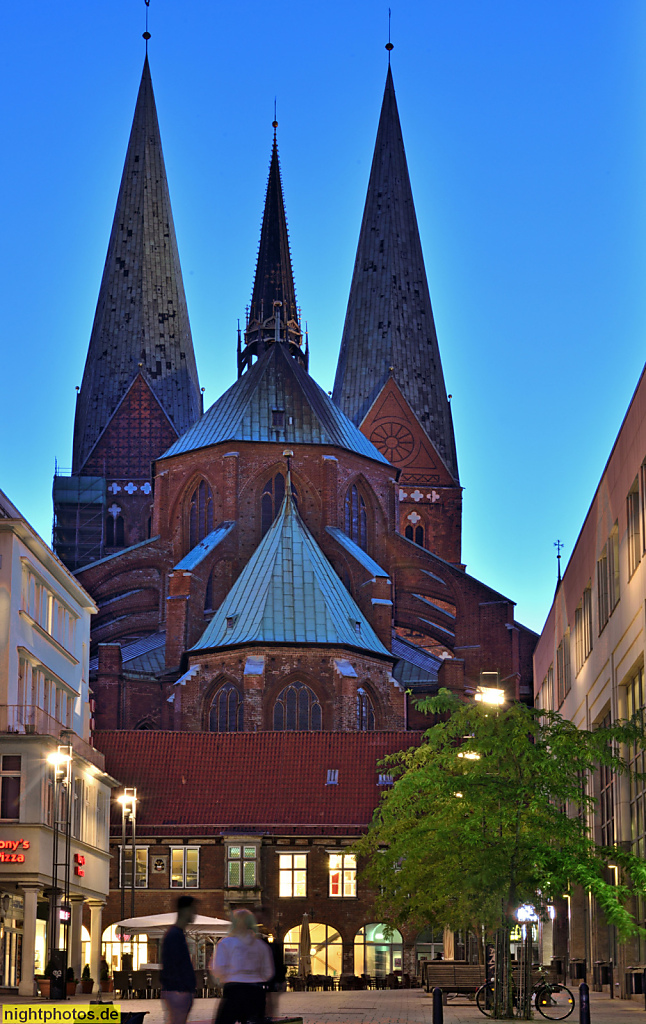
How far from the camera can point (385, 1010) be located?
2933 cm

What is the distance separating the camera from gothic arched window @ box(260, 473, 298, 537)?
76438 millimetres

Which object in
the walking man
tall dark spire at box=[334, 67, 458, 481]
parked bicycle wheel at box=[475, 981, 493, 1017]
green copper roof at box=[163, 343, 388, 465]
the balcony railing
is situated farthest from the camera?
tall dark spire at box=[334, 67, 458, 481]

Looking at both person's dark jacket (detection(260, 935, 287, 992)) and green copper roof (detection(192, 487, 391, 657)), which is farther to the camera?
green copper roof (detection(192, 487, 391, 657))

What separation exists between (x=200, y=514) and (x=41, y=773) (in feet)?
130

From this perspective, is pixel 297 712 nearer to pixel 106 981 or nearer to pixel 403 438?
pixel 106 981

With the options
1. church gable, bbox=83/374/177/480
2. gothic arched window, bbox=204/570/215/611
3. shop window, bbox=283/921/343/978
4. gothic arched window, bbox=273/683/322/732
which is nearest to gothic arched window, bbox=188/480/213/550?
gothic arched window, bbox=204/570/215/611

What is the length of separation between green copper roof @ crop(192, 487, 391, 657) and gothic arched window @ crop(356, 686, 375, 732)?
1995 millimetres

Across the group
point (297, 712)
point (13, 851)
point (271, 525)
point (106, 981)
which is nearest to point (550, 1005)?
point (13, 851)

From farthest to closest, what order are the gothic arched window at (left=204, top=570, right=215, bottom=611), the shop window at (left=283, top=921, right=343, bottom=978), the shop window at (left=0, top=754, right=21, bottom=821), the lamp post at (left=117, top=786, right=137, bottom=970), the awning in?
the gothic arched window at (left=204, top=570, right=215, bottom=611) < the shop window at (left=283, top=921, right=343, bottom=978) < the lamp post at (left=117, top=786, right=137, bottom=970) < the awning < the shop window at (left=0, top=754, right=21, bottom=821)

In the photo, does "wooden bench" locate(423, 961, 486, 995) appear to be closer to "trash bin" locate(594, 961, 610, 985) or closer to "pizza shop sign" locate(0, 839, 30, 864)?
"trash bin" locate(594, 961, 610, 985)

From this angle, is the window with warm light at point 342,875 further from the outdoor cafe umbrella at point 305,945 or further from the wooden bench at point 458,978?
the wooden bench at point 458,978

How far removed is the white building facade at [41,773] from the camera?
38.3 meters

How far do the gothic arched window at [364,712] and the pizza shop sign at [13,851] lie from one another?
97.6 ft

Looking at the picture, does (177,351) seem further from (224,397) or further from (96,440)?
(224,397)
